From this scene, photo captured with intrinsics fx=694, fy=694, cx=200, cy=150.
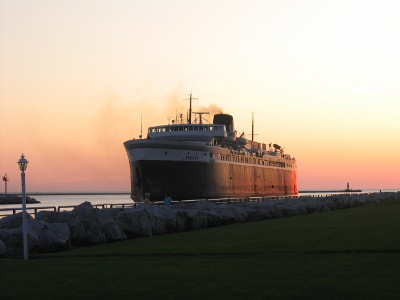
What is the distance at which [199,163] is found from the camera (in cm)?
6744

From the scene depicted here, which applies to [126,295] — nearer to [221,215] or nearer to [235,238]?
[235,238]

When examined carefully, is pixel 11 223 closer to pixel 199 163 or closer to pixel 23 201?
pixel 23 201

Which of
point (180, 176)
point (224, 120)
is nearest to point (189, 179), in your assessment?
point (180, 176)

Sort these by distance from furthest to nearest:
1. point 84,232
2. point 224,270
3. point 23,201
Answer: point 84,232 < point 23,201 < point 224,270

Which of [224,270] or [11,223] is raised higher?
[11,223]

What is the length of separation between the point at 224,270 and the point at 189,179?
173 ft

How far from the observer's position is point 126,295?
10.8 meters

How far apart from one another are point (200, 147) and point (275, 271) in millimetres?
54513

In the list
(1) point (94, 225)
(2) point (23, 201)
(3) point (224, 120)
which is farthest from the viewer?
(3) point (224, 120)

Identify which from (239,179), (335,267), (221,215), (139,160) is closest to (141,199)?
(139,160)

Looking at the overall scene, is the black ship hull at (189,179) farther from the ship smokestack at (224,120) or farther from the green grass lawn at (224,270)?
the green grass lawn at (224,270)

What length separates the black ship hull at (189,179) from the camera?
62.4 meters

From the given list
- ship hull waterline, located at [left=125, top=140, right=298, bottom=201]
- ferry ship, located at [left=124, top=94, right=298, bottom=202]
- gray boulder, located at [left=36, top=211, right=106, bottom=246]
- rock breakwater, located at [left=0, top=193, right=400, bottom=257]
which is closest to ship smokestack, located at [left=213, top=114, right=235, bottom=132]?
ferry ship, located at [left=124, top=94, right=298, bottom=202]

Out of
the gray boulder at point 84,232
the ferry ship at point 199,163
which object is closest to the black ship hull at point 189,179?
the ferry ship at point 199,163
